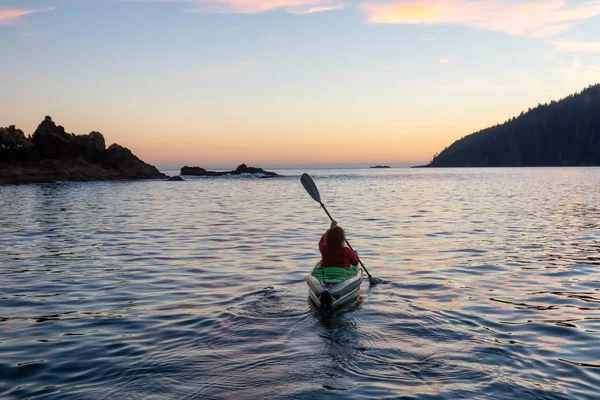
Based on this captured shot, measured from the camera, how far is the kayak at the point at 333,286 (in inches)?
402

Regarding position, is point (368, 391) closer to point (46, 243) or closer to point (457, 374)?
point (457, 374)

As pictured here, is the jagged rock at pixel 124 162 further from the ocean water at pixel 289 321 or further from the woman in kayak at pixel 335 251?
the woman in kayak at pixel 335 251

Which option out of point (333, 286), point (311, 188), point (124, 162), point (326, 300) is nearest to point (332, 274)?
point (333, 286)

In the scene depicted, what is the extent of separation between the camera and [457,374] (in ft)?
23.0

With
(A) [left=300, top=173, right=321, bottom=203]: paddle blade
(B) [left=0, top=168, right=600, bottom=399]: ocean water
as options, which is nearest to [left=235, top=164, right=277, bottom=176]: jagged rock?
(B) [left=0, top=168, right=600, bottom=399]: ocean water

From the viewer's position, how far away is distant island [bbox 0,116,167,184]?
83.3m

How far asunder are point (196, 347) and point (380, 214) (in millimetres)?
25194

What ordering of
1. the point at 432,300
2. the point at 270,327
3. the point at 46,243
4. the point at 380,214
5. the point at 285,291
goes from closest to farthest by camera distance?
1. the point at 270,327
2. the point at 432,300
3. the point at 285,291
4. the point at 46,243
5. the point at 380,214

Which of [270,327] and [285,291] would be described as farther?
[285,291]

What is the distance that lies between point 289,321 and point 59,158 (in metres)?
95.3

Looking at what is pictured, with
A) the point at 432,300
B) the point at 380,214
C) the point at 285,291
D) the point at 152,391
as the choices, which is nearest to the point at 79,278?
the point at 285,291

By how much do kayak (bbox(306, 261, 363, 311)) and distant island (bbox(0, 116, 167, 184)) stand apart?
78778mm

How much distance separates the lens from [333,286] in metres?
10.4

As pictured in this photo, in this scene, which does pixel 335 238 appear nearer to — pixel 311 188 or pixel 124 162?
pixel 311 188
